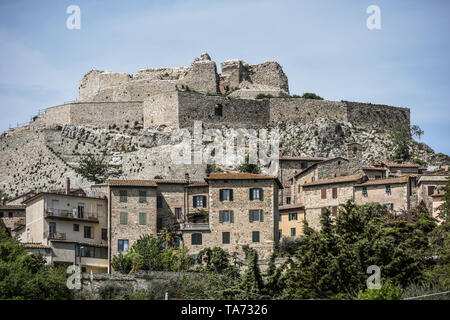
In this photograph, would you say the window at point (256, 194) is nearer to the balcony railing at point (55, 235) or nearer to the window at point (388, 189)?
the window at point (388, 189)

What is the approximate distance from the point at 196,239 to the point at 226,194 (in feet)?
13.7

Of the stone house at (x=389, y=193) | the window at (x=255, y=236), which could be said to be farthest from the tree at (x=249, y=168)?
the window at (x=255, y=236)

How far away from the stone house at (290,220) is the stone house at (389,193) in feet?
15.6

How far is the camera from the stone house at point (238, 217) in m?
69.8

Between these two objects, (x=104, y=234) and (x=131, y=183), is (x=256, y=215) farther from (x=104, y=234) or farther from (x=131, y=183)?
(x=104, y=234)

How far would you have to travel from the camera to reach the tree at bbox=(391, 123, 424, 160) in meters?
104

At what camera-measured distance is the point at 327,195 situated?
75.8 meters

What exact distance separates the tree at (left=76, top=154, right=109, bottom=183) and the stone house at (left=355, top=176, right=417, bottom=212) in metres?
29.5

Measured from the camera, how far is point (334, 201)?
7519 centimetres

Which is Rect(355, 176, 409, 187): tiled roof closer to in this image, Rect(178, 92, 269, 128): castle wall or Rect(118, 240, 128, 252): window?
Rect(118, 240, 128, 252): window

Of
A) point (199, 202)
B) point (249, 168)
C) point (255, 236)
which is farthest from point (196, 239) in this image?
point (249, 168)

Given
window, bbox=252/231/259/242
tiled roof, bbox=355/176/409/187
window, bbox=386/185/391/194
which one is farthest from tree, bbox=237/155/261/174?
window, bbox=252/231/259/242

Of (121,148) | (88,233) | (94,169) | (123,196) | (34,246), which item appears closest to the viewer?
(34,246)

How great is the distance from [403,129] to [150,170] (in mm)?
32576
